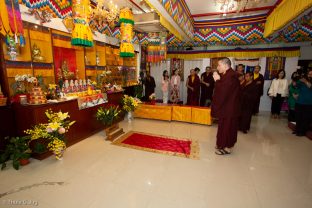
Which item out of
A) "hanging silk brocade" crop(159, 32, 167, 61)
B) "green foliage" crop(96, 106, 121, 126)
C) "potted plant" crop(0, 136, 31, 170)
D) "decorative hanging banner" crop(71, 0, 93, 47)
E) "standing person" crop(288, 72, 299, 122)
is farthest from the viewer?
"hanging silk brocade" crop(159, 32, 167, 61)

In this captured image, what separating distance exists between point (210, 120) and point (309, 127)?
216 centimetres

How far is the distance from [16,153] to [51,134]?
1.58ft

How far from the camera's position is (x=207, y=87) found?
20.3ft

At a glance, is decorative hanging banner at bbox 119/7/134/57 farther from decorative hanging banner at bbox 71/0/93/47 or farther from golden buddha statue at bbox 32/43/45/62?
golden buddha statue at bbox 32/43/45/62

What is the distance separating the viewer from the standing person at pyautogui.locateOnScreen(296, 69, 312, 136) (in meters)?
3.49

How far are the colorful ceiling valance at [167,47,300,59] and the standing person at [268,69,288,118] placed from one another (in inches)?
41.0

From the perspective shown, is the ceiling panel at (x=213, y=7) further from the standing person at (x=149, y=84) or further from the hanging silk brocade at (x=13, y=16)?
the hanging silk brocade at (x=13, y=16)

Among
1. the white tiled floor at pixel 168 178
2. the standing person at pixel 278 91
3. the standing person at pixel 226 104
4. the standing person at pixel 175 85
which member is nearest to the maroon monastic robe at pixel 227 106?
the standing person at pixel 226 104

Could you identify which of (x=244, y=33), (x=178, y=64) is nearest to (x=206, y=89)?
(x=178, y=64)

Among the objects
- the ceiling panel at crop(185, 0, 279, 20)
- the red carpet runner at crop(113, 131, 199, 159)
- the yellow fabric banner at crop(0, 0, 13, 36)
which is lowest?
the red carpet runner at crop(113, 131, 199, 159)

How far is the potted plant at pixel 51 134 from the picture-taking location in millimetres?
2516

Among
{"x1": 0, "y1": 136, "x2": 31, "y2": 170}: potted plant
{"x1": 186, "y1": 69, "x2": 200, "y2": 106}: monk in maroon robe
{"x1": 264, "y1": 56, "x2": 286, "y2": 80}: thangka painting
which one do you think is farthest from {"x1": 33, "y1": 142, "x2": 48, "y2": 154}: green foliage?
{"x1": 264, "y1": 56, "x2": 286, "y2": 80}: thangka painting

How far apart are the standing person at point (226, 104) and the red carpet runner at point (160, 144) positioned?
0.50m

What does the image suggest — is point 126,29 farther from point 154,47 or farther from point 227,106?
point 227,106
